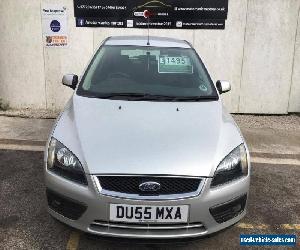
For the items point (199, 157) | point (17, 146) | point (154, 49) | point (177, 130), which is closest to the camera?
point (199, 157)

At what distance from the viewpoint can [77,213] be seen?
2949 mm

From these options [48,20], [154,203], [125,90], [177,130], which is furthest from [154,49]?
[48,20]

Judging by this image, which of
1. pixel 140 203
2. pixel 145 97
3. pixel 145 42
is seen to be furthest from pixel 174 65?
pixel 140 203

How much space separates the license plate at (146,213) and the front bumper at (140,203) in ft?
0.10

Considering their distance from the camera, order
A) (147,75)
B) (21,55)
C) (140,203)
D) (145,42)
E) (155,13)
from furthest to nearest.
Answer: (21,55) → (155,13) → (145,42) → (147,75) → (140,203)

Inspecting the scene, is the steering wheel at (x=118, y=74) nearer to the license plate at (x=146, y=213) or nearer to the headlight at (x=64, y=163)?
the headlight at (x=64, y=163)

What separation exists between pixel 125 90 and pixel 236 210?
5.31 feet

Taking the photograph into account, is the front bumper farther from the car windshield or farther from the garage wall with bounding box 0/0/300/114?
the garage wall with bounding box 0/0/300/114

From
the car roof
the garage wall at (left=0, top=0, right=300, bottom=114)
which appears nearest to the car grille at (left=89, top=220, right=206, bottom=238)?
the car roof

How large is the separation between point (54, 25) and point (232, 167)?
5.29 meters

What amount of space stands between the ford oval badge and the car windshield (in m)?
1.21

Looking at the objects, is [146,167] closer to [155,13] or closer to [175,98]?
[175,98]

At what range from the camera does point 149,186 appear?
2836mm

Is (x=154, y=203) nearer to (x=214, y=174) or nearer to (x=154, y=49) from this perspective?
(x=214, y=174)
